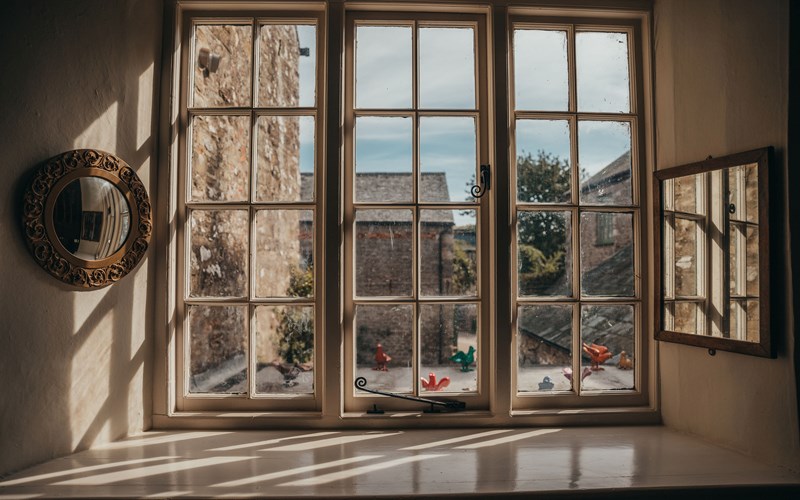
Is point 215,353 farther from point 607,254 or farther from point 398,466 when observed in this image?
point 607,254

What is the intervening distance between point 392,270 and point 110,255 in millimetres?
1271

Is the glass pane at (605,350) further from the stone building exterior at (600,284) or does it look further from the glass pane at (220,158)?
the glass pane at (220,158)

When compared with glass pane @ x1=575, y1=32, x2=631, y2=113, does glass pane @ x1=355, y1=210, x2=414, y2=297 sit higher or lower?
lower

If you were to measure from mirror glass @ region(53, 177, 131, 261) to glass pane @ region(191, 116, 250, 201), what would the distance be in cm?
38

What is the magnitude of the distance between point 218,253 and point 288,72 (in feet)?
3.23

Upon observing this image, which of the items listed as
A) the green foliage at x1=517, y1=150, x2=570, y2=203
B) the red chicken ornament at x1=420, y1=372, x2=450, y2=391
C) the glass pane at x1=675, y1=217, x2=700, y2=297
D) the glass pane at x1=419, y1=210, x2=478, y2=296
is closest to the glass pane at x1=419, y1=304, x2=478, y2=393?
the red chicken ornament at x1=420, y1=372, x2=450, y2=391

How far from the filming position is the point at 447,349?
8.18 feet

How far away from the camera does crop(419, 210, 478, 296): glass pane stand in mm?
2512

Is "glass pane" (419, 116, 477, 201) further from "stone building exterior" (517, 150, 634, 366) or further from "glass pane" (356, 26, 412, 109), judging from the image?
"stone building exterior" (517, 150, 634, 366)

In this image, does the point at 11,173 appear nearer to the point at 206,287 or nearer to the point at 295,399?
the point at 206,287

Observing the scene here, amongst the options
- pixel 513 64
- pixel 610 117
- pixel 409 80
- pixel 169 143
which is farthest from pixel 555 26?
pixel 169 143

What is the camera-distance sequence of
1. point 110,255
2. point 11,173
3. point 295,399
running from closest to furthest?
point 11,173 → point 110,255 → point 295,399

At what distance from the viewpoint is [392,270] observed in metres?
2.50

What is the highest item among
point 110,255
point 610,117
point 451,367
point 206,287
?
point 610,117
